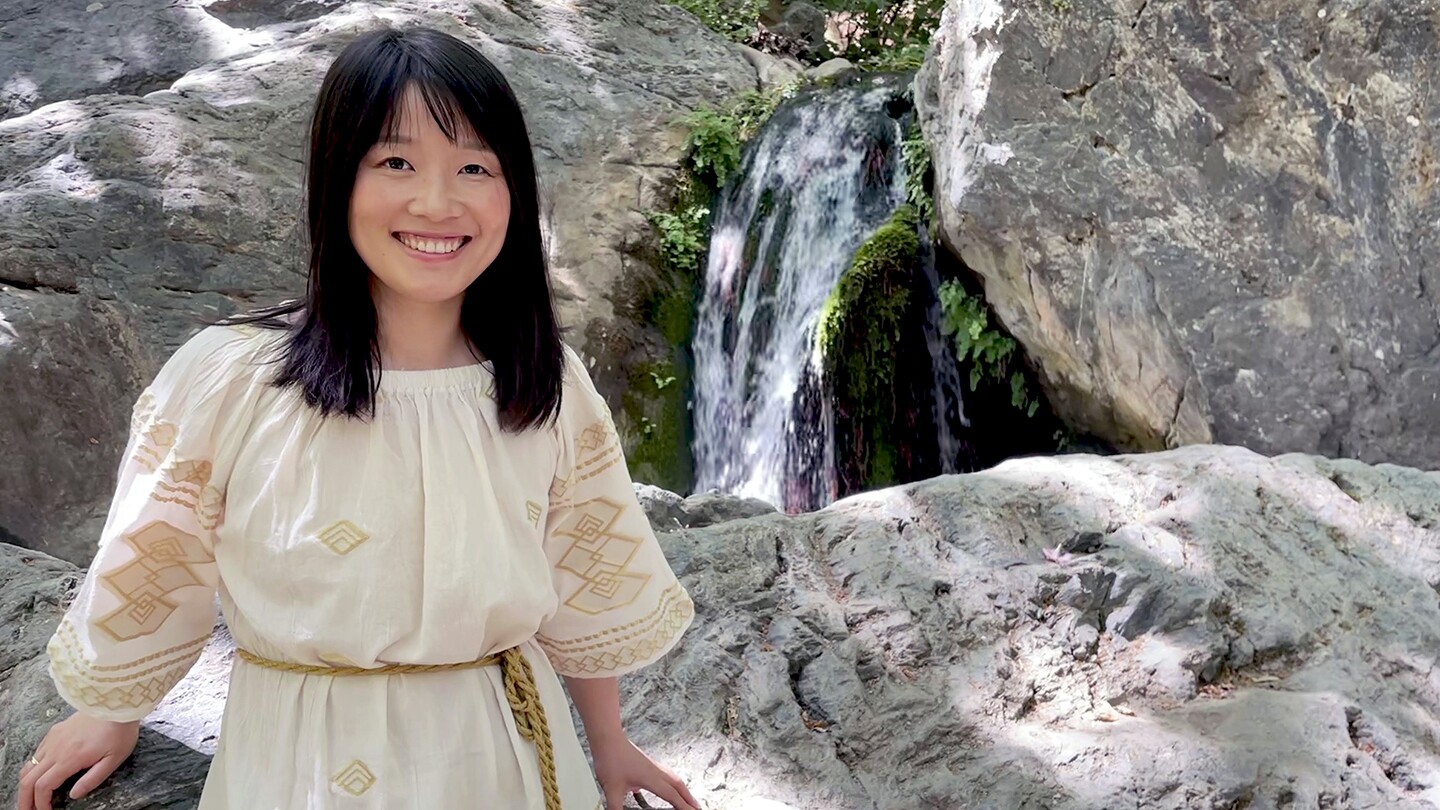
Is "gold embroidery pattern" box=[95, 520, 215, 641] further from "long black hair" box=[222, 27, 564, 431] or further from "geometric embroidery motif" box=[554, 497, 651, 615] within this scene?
"geometric embroidery motif" box=[554, 497, 651, 615]

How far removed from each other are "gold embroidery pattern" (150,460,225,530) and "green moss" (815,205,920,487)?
15.4 ft

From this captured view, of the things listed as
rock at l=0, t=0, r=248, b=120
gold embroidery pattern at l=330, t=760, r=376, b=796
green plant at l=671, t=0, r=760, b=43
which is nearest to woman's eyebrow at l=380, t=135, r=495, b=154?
gold embroidery pattern at l=330, t=760, r=376, b=796

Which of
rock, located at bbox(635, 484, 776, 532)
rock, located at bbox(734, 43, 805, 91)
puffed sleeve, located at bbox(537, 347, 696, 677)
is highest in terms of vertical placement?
rock, located at bbox(734, 43, 805, 91)

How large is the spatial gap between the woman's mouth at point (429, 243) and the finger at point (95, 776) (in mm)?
892

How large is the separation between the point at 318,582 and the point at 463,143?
589 mm

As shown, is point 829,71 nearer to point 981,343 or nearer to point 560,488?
point 981,343

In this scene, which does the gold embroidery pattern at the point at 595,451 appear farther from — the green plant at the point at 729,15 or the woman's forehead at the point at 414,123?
the green plant at the point at 729,15

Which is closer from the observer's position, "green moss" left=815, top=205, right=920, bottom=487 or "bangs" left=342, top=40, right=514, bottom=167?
"bangs" left=342, top=40, right=514, bottom=167

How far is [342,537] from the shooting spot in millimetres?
1379

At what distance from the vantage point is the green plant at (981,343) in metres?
5.58

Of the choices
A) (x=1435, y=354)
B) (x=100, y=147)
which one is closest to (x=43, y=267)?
(x=100, y=147)

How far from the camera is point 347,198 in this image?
1.41m

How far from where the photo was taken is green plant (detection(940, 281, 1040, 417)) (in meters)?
5.58

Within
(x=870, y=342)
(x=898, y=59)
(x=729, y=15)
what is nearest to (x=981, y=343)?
(x=870, y=342)
